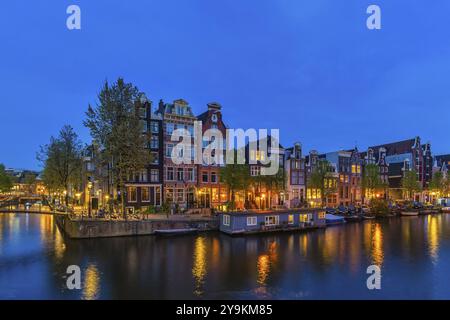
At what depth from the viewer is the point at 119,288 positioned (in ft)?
72.2

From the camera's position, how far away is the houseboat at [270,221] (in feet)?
146

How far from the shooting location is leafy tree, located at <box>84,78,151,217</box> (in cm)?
4231

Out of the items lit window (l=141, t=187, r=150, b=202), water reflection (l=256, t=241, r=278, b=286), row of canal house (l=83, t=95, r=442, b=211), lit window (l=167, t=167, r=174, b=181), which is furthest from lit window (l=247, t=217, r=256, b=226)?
lit window (l=141, t=187, r=150, b=202)

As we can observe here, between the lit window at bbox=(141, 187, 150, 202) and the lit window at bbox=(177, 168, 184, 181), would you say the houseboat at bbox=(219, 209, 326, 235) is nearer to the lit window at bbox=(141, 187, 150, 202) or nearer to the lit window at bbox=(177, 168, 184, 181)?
the lit window at bbox=(177, 168, 184, 181)

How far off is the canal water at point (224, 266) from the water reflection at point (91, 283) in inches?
2.9

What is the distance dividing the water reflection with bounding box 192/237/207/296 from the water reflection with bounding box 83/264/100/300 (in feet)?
24.0

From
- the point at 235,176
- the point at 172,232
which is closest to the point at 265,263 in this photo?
the point at 172,232

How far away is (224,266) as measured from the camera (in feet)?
91.1

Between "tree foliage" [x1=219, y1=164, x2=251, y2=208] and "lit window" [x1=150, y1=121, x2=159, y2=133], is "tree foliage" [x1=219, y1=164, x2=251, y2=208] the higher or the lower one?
the lower one

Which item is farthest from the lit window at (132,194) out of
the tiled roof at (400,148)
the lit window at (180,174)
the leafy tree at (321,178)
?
the tiled roof at (400,148)

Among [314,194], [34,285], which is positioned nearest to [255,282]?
[34,285]

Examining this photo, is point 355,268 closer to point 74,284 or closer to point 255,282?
point 255,282

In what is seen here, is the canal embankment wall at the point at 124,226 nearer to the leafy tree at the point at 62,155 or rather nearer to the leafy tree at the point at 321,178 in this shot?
the leafy tree at the point at 62,155
